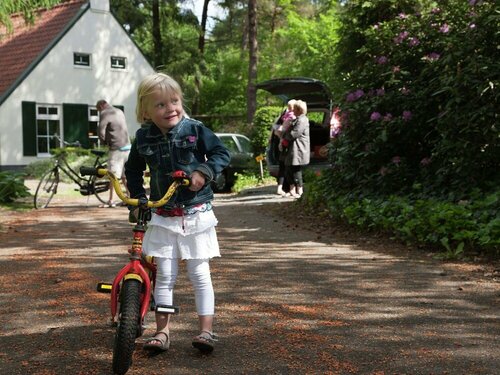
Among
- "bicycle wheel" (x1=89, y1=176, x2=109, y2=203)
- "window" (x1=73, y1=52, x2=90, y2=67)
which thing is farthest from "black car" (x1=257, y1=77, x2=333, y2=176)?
"window" (x1=73, y1=52, x2=90, y2=67)

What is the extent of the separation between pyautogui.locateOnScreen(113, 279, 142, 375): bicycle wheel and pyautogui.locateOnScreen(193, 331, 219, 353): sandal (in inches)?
14.4

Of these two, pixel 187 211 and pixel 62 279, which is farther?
pixel 62 279

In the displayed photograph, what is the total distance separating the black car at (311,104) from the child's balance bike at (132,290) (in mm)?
9353

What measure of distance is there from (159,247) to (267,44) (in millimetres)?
38148

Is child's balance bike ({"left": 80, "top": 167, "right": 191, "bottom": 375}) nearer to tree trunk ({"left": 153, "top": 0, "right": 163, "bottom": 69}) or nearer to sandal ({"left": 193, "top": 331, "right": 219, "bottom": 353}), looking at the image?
sandal ({"left": 193, "top": 331, "right": 219, "bottom": 353})

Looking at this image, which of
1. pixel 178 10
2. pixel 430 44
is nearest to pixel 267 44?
pixel 178 10

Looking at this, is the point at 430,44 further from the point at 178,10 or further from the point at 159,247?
the point at 178,10

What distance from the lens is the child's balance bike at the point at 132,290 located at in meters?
3.53

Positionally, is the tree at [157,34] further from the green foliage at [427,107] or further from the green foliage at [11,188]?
the green foliage at [427,107]

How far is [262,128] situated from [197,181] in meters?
15.3

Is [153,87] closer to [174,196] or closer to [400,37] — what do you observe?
[174,196]

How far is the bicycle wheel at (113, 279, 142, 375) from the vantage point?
3514 millimetres

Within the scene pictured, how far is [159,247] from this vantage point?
3998 mm

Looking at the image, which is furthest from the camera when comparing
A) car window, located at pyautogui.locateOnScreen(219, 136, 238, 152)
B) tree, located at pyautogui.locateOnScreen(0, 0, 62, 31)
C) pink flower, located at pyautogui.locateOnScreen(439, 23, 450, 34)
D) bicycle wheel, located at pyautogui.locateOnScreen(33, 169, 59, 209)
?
car window, located at pyautogui.locateOnScreen(219, 136, 238, 152)
